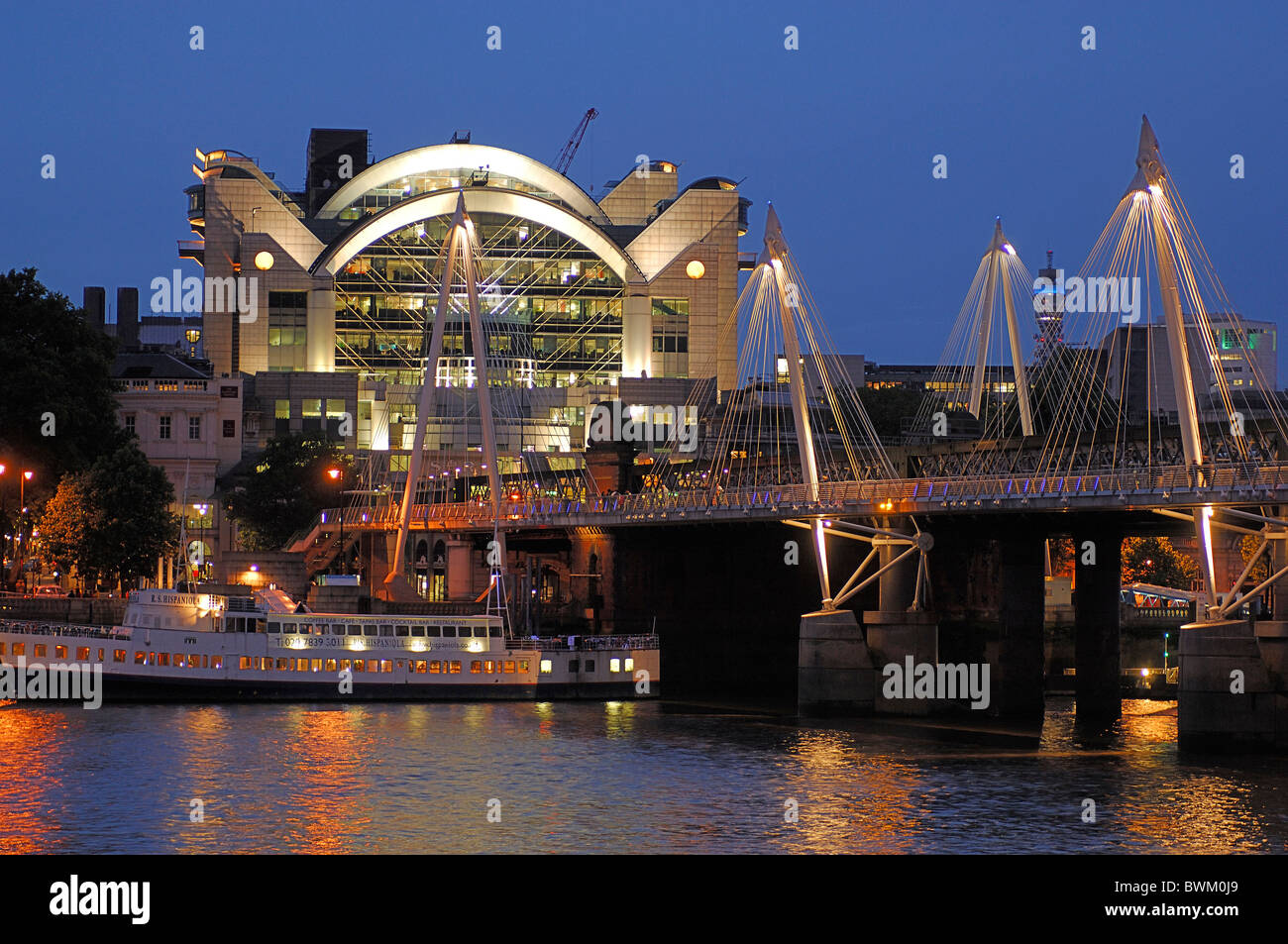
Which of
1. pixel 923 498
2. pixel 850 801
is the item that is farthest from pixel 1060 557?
pixel 850 801

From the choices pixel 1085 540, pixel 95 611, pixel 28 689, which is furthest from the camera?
pixel 95 611

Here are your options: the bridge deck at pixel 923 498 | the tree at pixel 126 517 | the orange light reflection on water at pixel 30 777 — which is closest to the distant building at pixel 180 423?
the tree at pixel 126 517

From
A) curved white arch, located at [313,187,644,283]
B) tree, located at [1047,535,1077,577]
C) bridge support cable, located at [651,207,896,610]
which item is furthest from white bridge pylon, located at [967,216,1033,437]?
curved white arch, located at [313,187,644,283]

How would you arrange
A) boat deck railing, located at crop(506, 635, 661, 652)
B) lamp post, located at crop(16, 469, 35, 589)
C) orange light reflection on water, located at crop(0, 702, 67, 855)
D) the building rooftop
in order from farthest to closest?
the building rooftop
lamp post, located at crop(16, 469, 35, 589)
boat deck railing, located at crop(506, 635, 661, 652)
orange light reflection on water, located at crop(0, 702, 67, 855)

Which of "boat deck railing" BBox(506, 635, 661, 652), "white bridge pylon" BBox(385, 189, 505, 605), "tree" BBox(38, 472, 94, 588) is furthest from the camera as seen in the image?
"tree" BBox(38, 472, 94, 588)

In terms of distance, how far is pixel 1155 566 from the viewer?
404 ft

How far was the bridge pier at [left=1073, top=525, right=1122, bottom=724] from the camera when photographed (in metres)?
78.7

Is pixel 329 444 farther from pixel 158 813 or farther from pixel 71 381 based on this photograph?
pixel 158 813

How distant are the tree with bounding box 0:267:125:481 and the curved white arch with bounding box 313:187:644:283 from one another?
7036 cm

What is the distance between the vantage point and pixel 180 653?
75.2 m

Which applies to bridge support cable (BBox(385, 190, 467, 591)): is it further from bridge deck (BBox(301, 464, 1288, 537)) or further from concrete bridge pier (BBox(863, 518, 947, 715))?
concrete bridge pier (BBox(863, 518, 947, 715))

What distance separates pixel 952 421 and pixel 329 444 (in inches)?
1885
